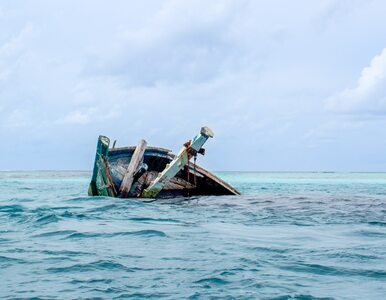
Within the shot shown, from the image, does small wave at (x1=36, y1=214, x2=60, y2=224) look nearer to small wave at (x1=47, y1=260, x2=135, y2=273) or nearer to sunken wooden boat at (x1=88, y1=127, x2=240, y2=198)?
small wave at (x1=47, y1=260, x2=135, y2=273)

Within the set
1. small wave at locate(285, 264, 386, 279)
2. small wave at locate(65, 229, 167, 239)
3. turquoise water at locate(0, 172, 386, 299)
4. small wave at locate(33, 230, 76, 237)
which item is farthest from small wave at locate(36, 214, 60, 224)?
small wave at locate(285, 264, 386, 279)

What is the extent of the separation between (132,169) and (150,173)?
1592mm

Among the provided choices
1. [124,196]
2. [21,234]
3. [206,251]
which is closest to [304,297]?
[206,251]

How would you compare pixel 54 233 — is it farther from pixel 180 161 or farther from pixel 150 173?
pixel 150 173

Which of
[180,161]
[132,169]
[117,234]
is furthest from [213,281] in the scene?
[132,169]

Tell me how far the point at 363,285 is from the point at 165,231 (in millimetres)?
4889

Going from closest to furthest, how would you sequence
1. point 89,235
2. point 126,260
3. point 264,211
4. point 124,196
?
point 126,260 → point 89,235 → point 264,211 → point 124,196

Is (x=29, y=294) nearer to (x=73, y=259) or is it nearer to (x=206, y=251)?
(x=73, y=259)

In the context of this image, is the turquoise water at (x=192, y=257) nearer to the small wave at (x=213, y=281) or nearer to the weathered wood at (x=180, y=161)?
the small wave at (x=213, y=281)

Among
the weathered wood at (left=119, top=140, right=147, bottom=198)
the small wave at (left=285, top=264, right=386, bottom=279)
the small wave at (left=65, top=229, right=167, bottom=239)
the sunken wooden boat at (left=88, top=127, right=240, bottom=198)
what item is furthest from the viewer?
the weathered wood at (left=119, top=140, right=147, bottom=198)

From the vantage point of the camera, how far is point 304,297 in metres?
5.16

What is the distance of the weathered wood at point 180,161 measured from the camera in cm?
1735

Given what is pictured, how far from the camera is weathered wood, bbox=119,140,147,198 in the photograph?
718 inches

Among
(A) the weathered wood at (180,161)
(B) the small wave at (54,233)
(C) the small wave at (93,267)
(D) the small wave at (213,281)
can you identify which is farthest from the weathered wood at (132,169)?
(D) the small wave at (213,281)
